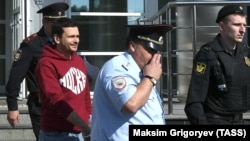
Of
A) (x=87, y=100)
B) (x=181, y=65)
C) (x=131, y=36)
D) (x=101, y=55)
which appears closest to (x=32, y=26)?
(x=101, y=55)

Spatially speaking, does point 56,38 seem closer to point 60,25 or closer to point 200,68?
point 60,25

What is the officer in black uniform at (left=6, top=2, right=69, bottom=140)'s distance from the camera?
19.6ft

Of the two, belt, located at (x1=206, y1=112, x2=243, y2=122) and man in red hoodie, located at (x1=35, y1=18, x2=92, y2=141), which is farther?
belt, located at (x1=206, y1=112, x2=243, y2=122)

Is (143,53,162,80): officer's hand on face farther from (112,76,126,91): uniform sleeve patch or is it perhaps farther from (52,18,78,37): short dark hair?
(52,18,78,37): short dark hair

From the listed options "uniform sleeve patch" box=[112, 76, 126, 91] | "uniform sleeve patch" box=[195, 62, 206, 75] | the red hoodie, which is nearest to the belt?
"uniform sleeve patch" box=[195, 62, 206, 75]

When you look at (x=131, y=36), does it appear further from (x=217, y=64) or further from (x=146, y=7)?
(x=146, y=7)

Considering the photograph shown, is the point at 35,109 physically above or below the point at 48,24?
below

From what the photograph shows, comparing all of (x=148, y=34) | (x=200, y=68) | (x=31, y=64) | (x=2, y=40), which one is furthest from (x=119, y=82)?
(x=2, y=40)

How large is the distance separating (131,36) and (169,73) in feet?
13.3

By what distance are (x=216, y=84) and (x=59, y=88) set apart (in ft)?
3.98

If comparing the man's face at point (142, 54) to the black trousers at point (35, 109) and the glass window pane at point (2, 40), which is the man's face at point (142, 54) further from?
the glass window pane at point (2, 40)

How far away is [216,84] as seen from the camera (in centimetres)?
509

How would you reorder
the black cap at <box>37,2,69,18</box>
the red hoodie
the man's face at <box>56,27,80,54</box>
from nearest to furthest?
the red hoodie
the man's face at <box>56,27,80,54</box>
the black cap at <box>37,2,69,18</box>

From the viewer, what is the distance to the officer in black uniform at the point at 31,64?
598 centimetres
